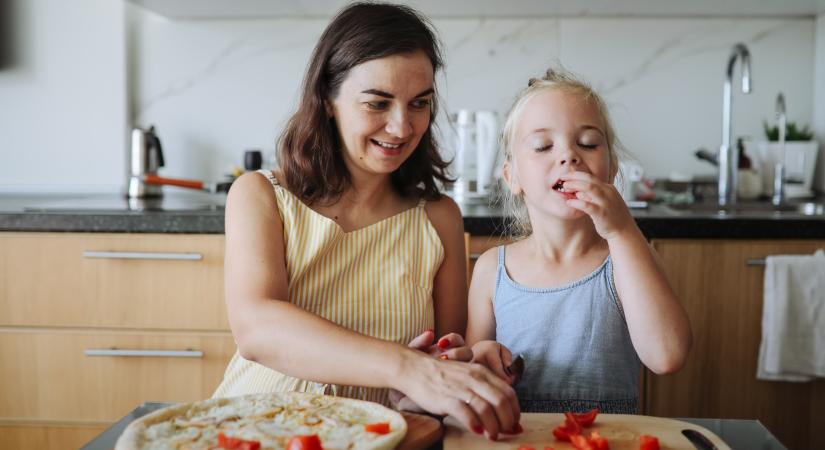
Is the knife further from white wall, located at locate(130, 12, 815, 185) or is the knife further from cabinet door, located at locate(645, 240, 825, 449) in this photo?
white wall, located at locate(130, 12, 815, 185)

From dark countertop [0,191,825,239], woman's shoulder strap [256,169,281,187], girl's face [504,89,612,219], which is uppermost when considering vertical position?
girl's face [504,89,612,219]

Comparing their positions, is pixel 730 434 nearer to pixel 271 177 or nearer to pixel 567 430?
pixel 567 430

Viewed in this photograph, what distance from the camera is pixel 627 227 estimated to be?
42.5 inches

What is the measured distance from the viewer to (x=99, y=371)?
2.05 metres

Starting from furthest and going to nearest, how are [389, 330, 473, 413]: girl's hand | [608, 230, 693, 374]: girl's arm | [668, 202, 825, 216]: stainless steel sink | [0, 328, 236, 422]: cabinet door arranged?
[668, 202, 825, 216]: stainless steel sink
[0, 328, 236, 422]: cabinet door
[608, 230, 693, 374]: girl's arm
[389, 330, 473, 413]: girl's hand

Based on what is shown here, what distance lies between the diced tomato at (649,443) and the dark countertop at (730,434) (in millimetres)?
110

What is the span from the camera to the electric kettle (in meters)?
2.59

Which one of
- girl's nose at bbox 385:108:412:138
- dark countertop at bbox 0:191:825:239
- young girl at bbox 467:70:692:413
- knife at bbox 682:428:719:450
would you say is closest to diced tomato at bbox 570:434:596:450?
knife at bbox 682:428:719:450

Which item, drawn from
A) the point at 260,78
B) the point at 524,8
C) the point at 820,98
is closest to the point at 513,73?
the point at 524,8

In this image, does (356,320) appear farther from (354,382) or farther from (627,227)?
(627,227)

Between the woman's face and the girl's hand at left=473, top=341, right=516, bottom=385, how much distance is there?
0.35m

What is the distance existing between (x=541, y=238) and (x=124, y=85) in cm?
194

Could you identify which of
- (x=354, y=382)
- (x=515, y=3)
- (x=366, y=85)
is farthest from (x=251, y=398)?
(x=515, y=3)

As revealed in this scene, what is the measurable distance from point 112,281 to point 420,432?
144cm
